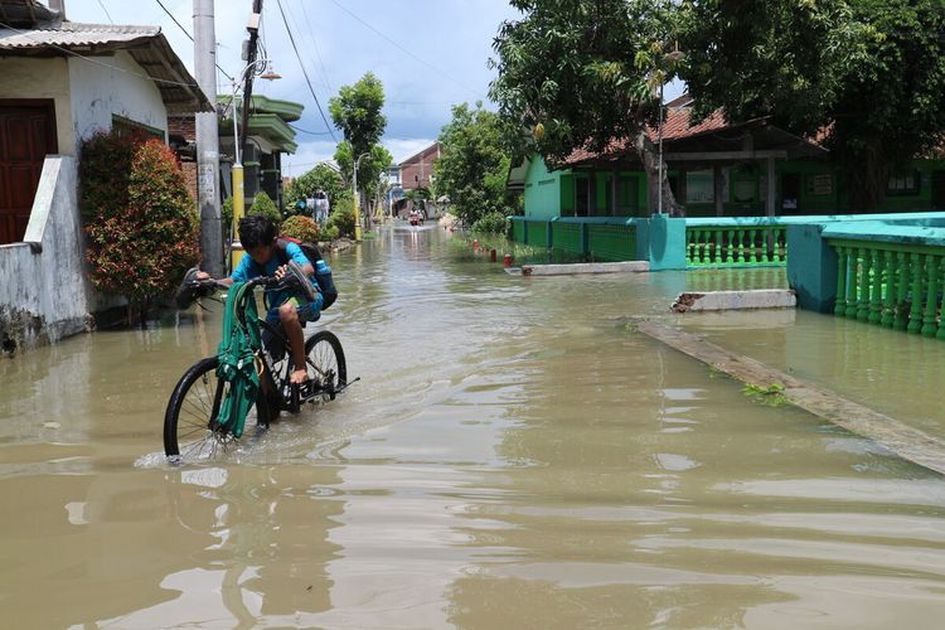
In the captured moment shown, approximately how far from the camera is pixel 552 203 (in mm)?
32844

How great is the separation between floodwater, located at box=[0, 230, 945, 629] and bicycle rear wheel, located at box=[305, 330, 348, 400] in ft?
0.65

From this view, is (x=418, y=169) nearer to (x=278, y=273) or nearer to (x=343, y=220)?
(x=343, y=220)

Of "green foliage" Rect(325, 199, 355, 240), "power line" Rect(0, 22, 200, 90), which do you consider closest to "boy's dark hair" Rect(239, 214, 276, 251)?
"power line" Rect(0, 22, 200, 90)

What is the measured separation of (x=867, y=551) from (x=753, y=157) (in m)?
19.8

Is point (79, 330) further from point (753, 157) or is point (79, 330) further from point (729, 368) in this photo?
point (753, 157)

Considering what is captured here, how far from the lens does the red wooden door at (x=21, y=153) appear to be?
11211 millimetres

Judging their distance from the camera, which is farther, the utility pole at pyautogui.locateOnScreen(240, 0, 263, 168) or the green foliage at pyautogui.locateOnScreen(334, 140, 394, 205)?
the green foliage at pyautogui.locateOnScreen(334, 140, 394, 205)

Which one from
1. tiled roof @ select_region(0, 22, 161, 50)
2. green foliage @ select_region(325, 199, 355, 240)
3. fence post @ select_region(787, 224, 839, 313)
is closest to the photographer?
tiled roof @ select_region(0, 22, 161, 50)

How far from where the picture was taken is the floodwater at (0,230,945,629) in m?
3.28

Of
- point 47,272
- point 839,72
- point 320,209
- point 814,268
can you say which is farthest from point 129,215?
point 320,209

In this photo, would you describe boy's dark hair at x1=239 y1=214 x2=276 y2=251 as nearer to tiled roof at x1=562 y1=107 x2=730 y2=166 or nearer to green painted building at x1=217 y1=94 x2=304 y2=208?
tiled roof at x1=562 y1=107 x2=730 y2=166

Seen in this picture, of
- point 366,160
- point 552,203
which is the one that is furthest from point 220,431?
Answer: point 366,160

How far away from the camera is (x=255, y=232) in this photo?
5824 millimetres

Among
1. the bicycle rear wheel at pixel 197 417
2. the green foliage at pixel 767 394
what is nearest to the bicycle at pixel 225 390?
the bicycle rear wheel at pixel 197 417
